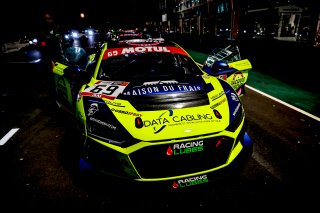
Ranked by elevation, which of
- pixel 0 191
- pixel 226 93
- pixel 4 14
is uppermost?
pixel 4 14

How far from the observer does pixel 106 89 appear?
3.20 m

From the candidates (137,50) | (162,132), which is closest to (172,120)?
(162,132)

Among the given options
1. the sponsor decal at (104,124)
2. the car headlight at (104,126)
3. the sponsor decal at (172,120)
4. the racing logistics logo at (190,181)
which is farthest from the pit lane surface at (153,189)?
the sponsor decal at (172,120)

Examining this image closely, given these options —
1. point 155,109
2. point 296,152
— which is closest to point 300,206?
point 296,152

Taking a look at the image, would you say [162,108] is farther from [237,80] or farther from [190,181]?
[237,80]

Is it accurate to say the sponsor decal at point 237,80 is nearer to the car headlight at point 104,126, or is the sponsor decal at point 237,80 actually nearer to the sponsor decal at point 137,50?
the sponsor decal at point 137,50

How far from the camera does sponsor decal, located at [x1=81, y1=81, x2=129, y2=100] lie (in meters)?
3.04

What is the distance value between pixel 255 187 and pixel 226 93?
48.3 inches

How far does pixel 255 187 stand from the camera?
311 cm

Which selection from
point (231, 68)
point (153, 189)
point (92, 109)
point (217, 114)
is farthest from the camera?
point (231, 68)

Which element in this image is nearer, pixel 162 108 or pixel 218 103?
pixel 162 108

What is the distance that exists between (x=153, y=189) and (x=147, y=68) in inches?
95.1

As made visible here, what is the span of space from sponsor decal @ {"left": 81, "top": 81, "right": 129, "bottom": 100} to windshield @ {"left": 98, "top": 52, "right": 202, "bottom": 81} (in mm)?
265

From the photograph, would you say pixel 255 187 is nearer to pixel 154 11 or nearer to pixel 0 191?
pixel 0 191
